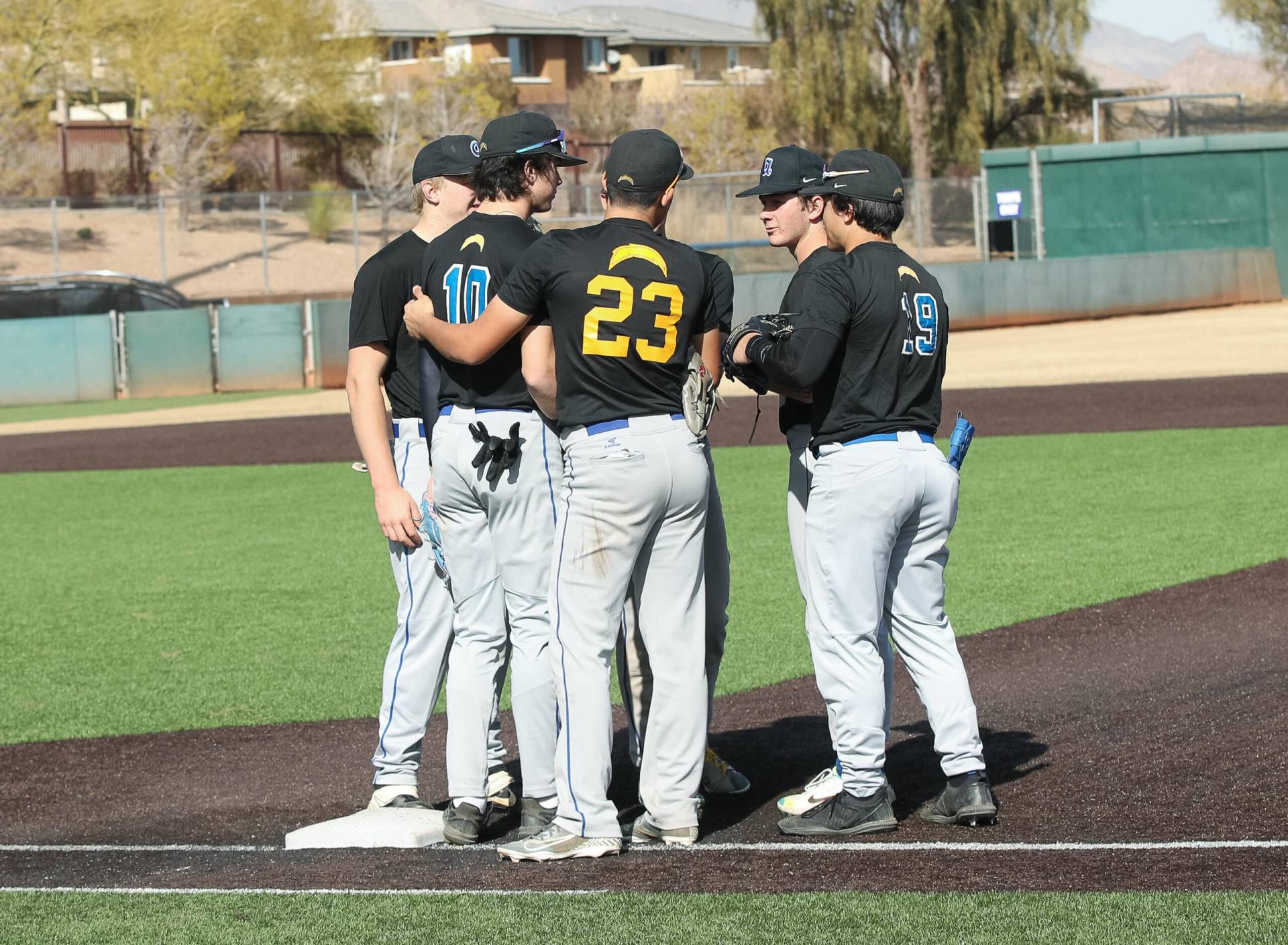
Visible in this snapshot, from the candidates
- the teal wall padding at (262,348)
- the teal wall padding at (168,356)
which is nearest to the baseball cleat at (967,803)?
the teal wall padding at (262,348)

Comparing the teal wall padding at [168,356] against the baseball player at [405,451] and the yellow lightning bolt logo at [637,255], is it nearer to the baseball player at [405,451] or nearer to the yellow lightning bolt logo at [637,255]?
the baseball player at [405,451]

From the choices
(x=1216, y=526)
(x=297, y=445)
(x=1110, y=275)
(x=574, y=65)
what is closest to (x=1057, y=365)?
(x=1110, y=275)

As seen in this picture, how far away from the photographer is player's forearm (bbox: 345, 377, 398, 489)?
483 centimetres

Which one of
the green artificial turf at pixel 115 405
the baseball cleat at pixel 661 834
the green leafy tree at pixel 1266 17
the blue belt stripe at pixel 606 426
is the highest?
the green leafy tree at pixel 1266 17

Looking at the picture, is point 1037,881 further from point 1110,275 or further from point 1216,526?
point 1110,275

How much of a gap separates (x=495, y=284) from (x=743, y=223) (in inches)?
1206

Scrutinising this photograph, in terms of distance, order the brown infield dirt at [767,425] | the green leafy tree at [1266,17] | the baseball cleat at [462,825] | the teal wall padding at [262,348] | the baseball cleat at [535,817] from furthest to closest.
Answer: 1. the green leafy tree at [1266,17]
2. the teal wall padding at [262,348]
3. the brown infield dirt at [767,425]
4. the baseball cleat at [462,825]
5. the baseball cleat at [535,817]

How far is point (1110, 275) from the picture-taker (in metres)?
28.9

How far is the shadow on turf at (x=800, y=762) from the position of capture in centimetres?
511

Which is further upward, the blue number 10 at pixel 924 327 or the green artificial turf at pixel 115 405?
the blue number 10 at pixel 924 327

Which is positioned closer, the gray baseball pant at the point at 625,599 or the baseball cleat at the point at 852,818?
the gray baseball pant at the point at 625,599

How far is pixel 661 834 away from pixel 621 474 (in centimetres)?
111

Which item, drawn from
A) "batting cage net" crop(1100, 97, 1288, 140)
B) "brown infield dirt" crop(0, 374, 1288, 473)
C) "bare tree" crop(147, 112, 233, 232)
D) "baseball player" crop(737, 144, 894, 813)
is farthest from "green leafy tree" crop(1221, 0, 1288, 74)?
"baseball player" crop(737, 144, 894, 813)

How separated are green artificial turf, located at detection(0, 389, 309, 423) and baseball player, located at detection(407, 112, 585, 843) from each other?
1859 centimetres
